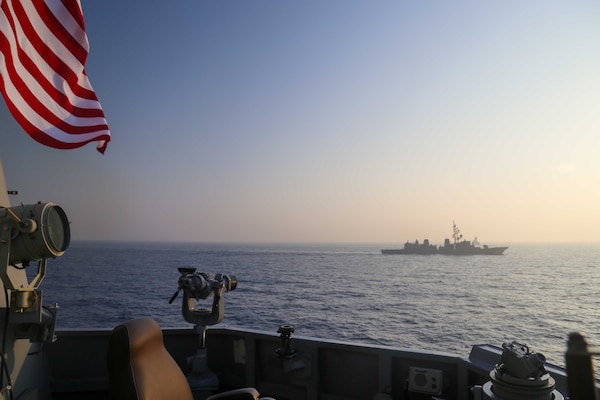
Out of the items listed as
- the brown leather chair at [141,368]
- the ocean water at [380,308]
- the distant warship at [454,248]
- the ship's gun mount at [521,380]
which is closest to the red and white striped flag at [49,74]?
the brown leather chair at [141,368]

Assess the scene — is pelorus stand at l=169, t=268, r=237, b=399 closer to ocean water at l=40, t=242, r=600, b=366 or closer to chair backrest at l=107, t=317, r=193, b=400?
chair backrest at l=107, t=317, r=193, b=400

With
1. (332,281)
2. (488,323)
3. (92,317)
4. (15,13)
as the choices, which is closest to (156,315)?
(92,317)

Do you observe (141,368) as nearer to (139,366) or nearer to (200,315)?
(139,366)

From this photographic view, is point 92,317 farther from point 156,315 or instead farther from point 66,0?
point 66,0

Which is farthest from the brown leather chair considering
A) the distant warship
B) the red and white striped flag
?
the distant warship

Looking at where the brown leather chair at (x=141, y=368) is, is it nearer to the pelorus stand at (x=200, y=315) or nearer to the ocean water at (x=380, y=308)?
the pelorus stand at (x=200, y=315)

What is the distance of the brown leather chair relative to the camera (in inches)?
84.2

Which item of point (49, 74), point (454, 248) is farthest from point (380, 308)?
point (454, 248)

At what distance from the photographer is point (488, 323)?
28.9 m

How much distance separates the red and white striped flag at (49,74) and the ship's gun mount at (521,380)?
353 centimetres

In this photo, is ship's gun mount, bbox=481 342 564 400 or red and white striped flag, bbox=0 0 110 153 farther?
red and white striped flag, bbox=0 0 110 153

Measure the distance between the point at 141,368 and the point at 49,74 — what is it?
2.67m

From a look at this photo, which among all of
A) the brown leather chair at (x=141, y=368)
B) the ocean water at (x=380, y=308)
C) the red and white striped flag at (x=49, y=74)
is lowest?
the ocean water at (x=380, y=308)

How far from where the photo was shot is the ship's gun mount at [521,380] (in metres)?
2.00
